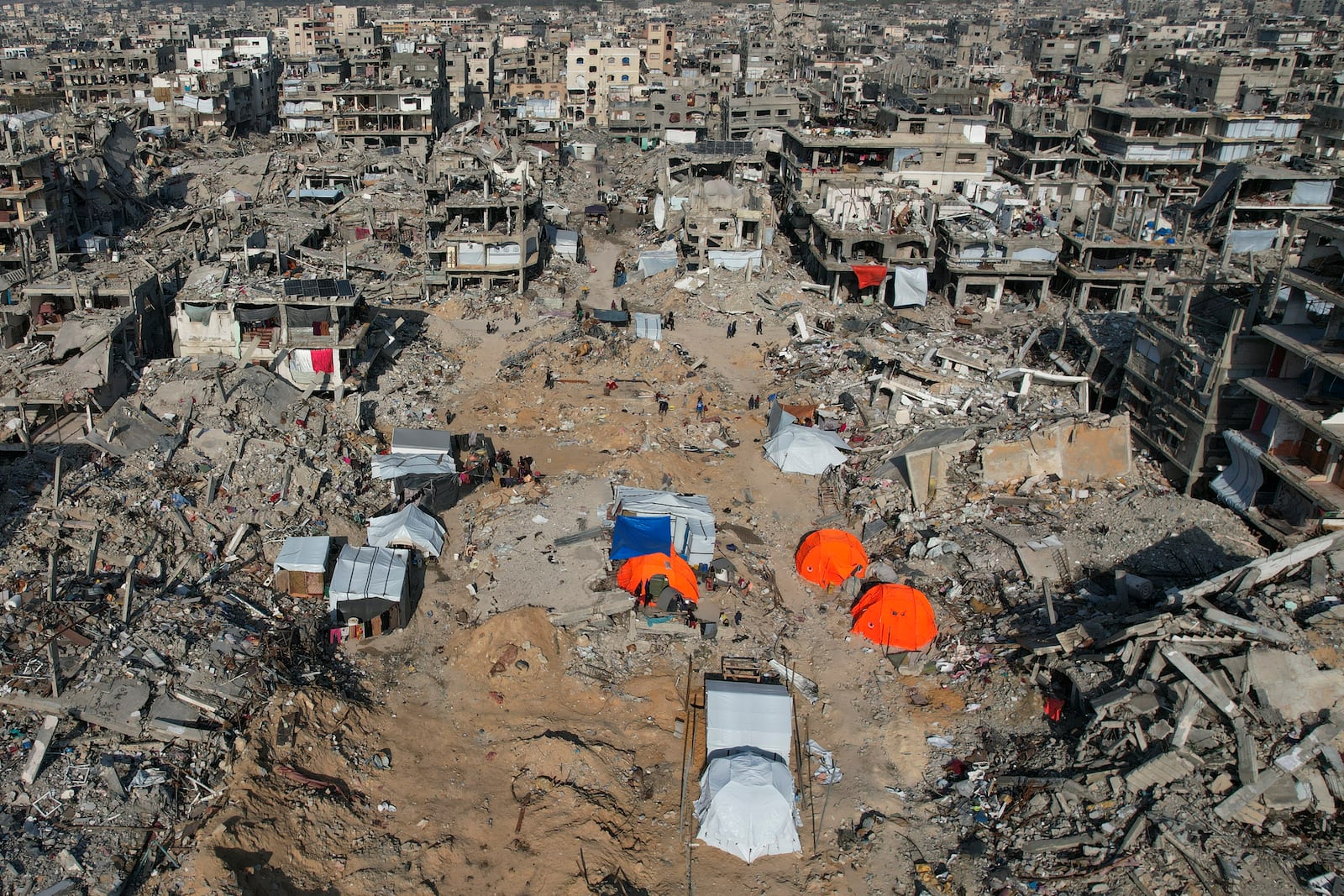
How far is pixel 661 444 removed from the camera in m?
28.7

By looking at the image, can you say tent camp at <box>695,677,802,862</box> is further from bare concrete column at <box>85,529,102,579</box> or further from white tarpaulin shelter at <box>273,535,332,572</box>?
bare concrete column at <box>85,529,102,579</box>

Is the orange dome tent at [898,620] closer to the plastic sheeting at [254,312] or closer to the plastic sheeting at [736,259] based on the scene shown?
the plastic sheeting at [254,312]

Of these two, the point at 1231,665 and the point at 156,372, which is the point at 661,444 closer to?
the point at 156,372

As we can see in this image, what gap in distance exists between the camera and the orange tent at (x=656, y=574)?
69.1 ft

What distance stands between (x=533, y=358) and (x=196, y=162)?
158 feet

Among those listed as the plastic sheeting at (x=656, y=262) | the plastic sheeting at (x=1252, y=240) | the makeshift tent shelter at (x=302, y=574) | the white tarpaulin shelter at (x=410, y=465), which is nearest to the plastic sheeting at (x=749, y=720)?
the makeshift tent shelter at (x=302, y=574)

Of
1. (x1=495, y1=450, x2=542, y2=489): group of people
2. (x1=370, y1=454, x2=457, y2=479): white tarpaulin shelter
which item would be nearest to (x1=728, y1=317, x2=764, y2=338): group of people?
(x1=495, y1=450, x2=542, y2=489): group of people

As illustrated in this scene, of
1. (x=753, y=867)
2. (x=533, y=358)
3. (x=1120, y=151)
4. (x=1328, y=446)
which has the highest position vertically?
(x=1120, y=151)

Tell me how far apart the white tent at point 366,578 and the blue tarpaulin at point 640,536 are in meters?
Answer: 4.80

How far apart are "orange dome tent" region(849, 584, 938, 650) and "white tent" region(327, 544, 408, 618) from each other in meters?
10.1

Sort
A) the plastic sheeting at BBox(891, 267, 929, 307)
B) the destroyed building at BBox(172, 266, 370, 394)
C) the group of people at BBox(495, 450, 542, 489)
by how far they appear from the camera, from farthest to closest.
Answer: the plastic sheeting at BBox(891, 267, 929, 307), the destroyed building at BBox(172, 266, 370, 394), the group of people at BBox(495, 450, 542, 489)

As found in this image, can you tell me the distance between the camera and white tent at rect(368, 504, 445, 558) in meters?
22.5

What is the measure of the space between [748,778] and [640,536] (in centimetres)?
741

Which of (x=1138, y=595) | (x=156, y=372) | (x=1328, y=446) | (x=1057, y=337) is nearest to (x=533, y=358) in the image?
(x=156, y=372)
